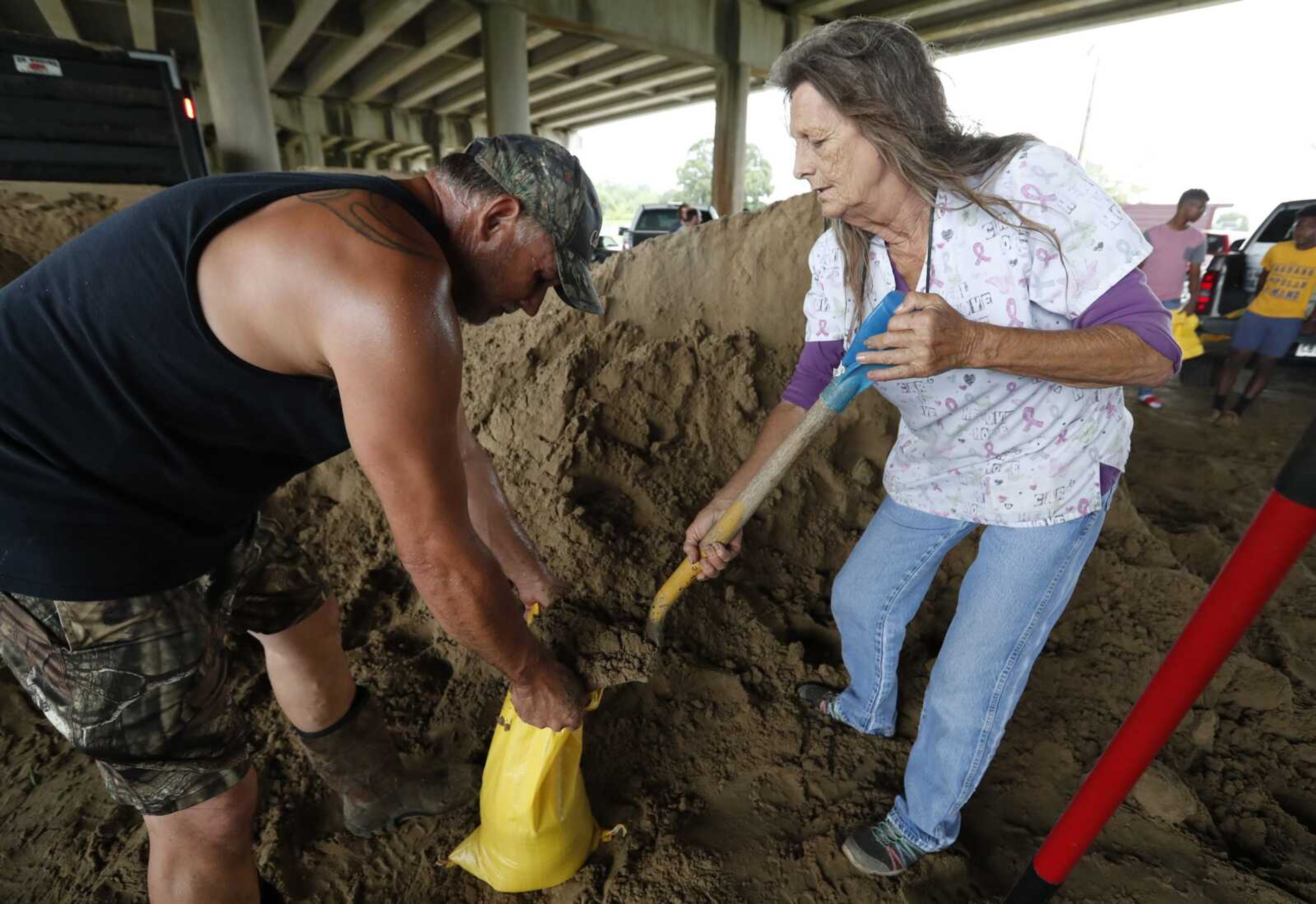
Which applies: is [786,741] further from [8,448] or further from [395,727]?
[8,448]

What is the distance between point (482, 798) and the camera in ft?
5.30

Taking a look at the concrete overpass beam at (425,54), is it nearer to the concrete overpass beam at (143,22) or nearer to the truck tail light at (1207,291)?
the concrete overpass beam at (143,22)

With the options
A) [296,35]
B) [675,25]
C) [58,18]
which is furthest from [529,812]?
[58,18]

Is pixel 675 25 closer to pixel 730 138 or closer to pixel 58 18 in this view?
pixel 730 138

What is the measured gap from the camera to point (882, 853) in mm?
1674

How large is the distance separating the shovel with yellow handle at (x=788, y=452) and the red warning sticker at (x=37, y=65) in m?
5.37

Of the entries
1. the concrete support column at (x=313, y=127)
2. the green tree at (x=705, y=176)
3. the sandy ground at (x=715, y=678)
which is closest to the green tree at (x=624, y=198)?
Answer: the green tree at (x=705, y=176)

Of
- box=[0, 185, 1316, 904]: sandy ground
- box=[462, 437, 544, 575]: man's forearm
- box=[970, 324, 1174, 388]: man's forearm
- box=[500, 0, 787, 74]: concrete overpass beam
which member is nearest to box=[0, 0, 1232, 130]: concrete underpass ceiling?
box=[500, 0, 787, 74]: concrete overpass beam

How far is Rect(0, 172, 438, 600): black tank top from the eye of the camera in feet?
3.49

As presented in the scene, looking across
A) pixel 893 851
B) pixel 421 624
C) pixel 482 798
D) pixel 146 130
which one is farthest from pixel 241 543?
pixel 146 130

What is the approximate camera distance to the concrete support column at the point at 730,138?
1018cm

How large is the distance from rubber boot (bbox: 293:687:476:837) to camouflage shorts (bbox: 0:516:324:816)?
462mm

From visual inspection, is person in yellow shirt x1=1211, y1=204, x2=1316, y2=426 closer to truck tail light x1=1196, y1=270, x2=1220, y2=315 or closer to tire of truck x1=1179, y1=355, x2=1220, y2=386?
truck tail light x1=1196, y1=270, x2=1220, y2=315

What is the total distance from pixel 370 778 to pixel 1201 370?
747 centimetres
